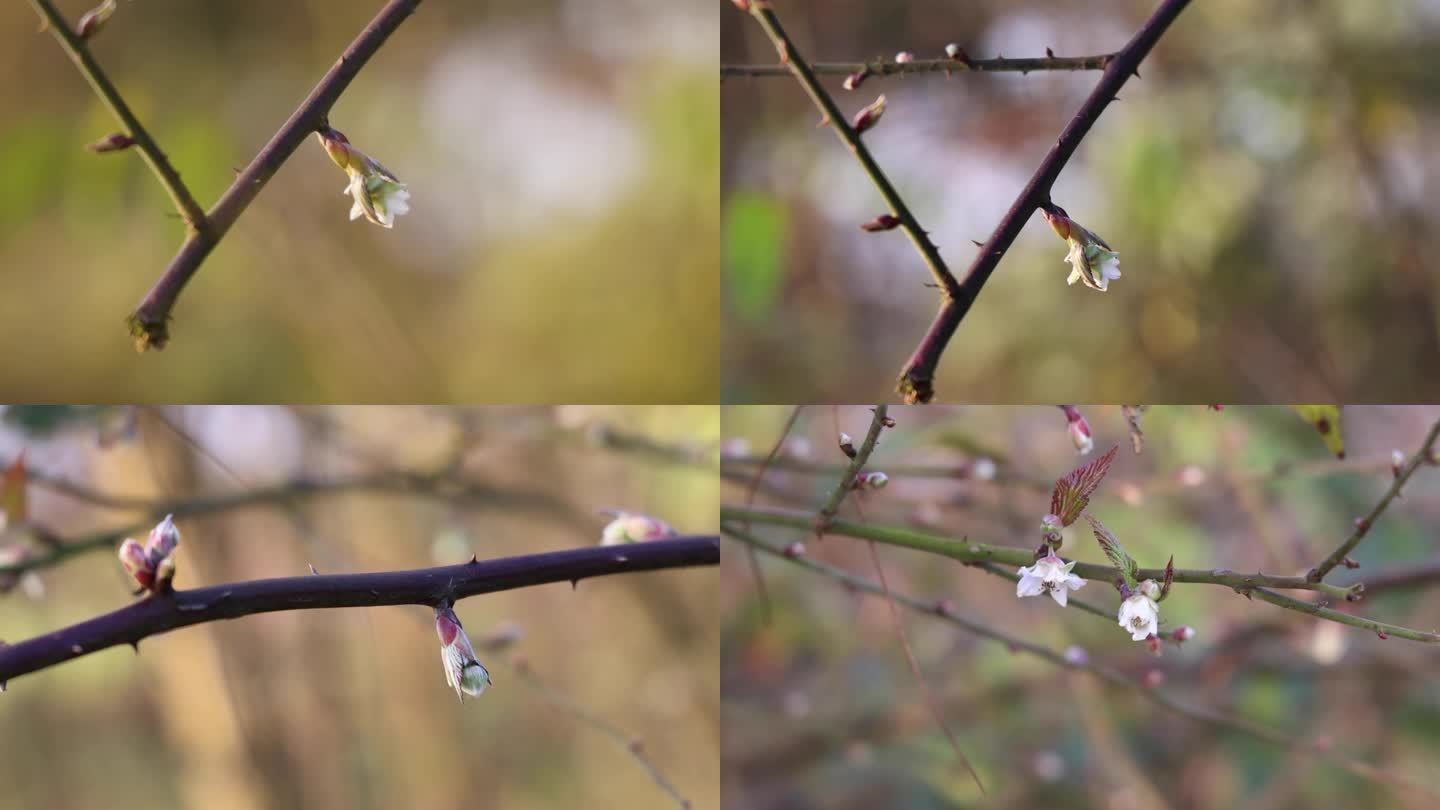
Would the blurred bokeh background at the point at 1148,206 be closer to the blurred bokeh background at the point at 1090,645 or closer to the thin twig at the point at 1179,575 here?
the blurred bokeh background at the point at 1090,645

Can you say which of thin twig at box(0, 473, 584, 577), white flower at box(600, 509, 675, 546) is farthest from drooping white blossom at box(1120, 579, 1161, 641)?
thin twig at box(0, 473, 584, 577)

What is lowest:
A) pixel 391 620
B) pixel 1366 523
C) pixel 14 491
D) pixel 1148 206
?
pixel 14 491

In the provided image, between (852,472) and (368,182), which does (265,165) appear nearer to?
(368,182)

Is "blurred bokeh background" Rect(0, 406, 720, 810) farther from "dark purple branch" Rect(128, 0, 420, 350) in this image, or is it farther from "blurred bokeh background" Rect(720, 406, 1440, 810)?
"dark purple branch" Rect(128, 0, 420, 350)

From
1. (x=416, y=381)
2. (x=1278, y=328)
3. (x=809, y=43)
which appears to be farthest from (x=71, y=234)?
(x=1278, y=328)

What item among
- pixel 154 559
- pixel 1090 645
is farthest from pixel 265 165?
pixel 1090 645

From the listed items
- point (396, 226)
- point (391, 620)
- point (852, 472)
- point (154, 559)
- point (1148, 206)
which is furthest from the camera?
point (391, 620)

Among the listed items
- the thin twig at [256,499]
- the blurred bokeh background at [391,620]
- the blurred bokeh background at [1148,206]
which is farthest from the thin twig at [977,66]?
the blurred bokeh background at [1148,206]
